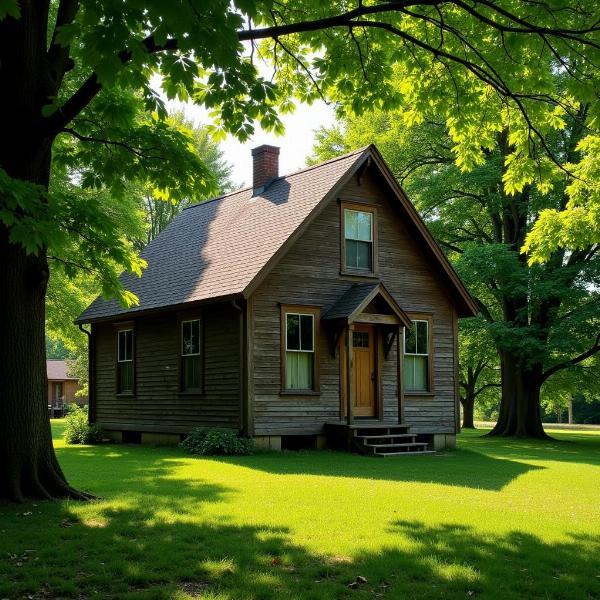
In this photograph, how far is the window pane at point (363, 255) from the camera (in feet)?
68.7

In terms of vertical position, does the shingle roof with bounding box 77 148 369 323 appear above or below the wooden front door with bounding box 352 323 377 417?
above

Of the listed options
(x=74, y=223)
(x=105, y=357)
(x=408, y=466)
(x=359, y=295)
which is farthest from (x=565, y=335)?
(x=74, y=223)

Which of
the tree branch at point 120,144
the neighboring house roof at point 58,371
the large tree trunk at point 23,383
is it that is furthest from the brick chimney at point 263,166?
the neighboring house roof at point 58,371

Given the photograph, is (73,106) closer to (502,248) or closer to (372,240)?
(372,240)

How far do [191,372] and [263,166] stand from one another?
696 centimetres

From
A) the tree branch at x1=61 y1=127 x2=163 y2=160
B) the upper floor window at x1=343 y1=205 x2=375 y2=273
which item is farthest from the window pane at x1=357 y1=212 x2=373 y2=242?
the tree branch at x1=61 y1=127 x2=163 y2=160

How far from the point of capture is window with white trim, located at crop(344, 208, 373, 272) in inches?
816

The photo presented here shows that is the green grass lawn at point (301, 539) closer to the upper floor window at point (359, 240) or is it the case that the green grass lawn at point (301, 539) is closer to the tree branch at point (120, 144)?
the tree branch at point (120, 144)

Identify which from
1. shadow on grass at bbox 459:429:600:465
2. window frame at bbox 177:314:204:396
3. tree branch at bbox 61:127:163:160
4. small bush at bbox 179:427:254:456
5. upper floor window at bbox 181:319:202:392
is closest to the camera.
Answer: tree branch at bbox 61:127:163:160

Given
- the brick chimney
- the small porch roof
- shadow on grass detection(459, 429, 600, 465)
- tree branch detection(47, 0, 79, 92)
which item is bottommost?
shadow on grass detection(459, 429, 600, 465)

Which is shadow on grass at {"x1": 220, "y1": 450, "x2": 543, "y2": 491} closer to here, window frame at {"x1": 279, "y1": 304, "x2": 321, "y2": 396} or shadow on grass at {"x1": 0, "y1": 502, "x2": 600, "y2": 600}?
window frame at {"x1": 279, "y1": 304, "x2": 321, "y2": 396}

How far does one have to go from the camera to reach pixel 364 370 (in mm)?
20734

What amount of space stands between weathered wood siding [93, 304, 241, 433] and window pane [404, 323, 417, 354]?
549 centimetres

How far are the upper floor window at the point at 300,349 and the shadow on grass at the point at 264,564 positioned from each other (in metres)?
10.7
